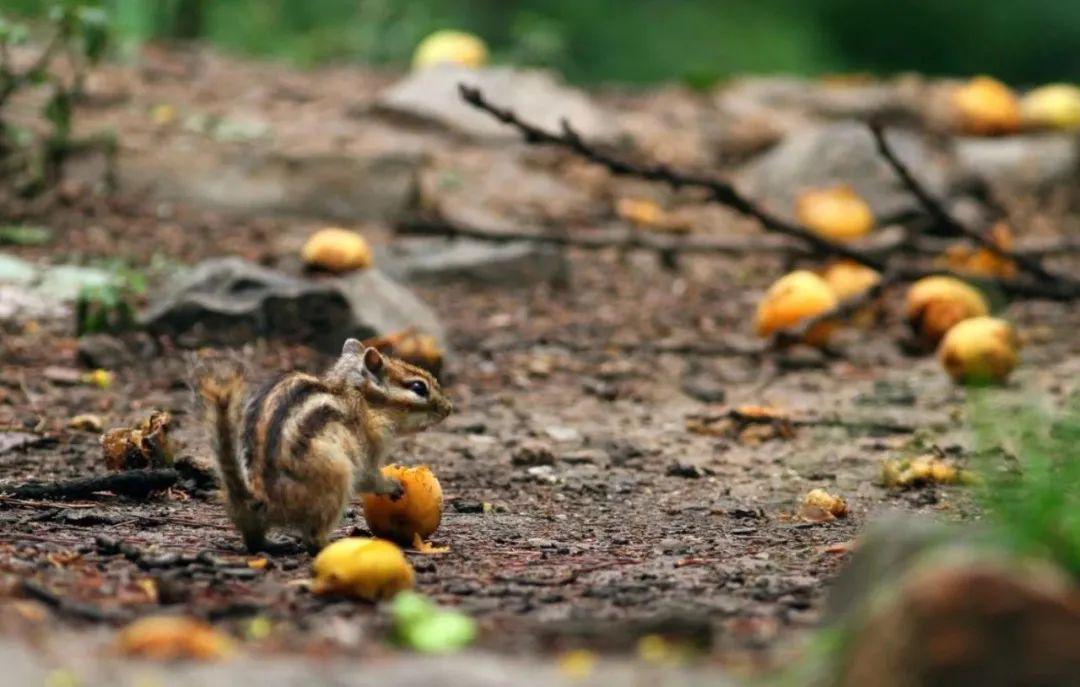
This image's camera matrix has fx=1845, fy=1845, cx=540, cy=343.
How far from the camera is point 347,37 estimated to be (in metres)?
14.3

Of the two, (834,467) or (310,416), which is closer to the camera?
(310,416)

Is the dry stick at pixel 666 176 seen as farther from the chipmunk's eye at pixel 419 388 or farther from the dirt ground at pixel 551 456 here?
the chipmunk's eye at pixel 419 388

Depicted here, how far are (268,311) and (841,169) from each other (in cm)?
461

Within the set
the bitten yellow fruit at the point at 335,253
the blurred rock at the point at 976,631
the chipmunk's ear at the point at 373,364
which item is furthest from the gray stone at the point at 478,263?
the blurred rock at the point at 976,631

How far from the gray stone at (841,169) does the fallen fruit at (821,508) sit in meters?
5.47

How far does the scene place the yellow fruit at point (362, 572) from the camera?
14.1 feet

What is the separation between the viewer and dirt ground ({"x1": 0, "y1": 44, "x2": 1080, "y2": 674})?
4145mm

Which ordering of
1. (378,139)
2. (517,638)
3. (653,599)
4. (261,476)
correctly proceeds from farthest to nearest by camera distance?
(378,139), (261,476), (653,599), (517,638)

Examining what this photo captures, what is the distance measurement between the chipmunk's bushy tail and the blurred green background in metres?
10.4

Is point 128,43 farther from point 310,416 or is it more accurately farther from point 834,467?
point 310,416

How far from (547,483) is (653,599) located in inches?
83.4

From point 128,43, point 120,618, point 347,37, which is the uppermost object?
point 347,37

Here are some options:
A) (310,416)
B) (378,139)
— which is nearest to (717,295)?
(378,139)

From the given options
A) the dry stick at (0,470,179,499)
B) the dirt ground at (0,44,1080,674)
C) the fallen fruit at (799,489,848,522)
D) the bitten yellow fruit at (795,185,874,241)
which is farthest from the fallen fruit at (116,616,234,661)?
the bitten yellow fruit at (795,185,874,241)
